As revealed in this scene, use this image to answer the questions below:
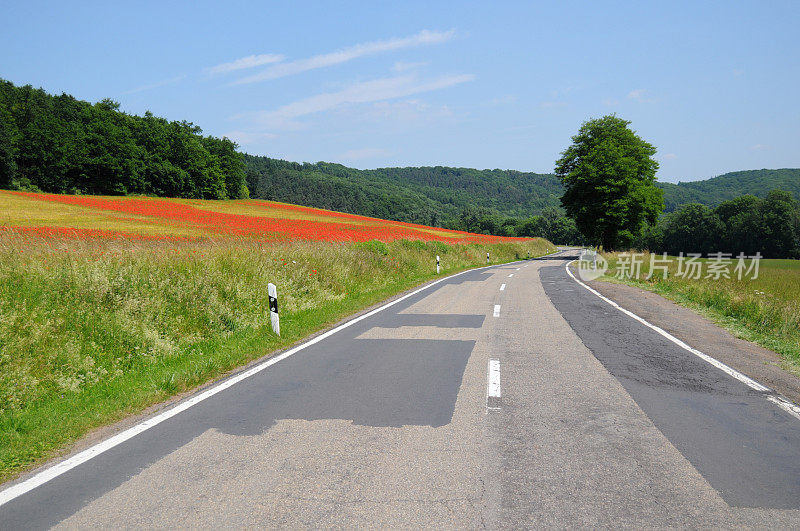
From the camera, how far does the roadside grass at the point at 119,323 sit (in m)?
5.20

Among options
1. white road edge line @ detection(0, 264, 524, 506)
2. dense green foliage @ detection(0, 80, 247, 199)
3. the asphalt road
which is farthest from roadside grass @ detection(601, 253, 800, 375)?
dense green foliage @ detection(0, 80, 247, 199)

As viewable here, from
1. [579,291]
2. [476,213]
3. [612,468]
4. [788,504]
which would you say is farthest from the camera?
[476,213]

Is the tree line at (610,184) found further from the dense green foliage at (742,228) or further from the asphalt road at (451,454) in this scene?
the asphalt road at (451,454)

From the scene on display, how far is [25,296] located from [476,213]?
6300 inches

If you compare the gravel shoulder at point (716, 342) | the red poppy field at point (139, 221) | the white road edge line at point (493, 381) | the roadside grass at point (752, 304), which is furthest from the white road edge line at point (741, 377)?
the red poppy field at point (139, 221)

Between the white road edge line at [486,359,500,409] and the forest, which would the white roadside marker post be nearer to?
the white road edge line at [486,359,500,409]

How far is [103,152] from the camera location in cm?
6638

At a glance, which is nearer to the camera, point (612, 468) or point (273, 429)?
point (612, 468)

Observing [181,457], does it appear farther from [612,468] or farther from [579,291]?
[579,291]

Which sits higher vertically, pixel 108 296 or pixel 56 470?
pixel 108 296

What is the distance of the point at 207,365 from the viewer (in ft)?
22.1

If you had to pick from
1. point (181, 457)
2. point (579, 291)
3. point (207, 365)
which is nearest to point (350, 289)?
point (579, 291)

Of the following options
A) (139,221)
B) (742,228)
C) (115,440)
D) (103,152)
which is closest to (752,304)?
(115,440)

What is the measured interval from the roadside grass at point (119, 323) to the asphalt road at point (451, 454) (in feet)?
3.02
